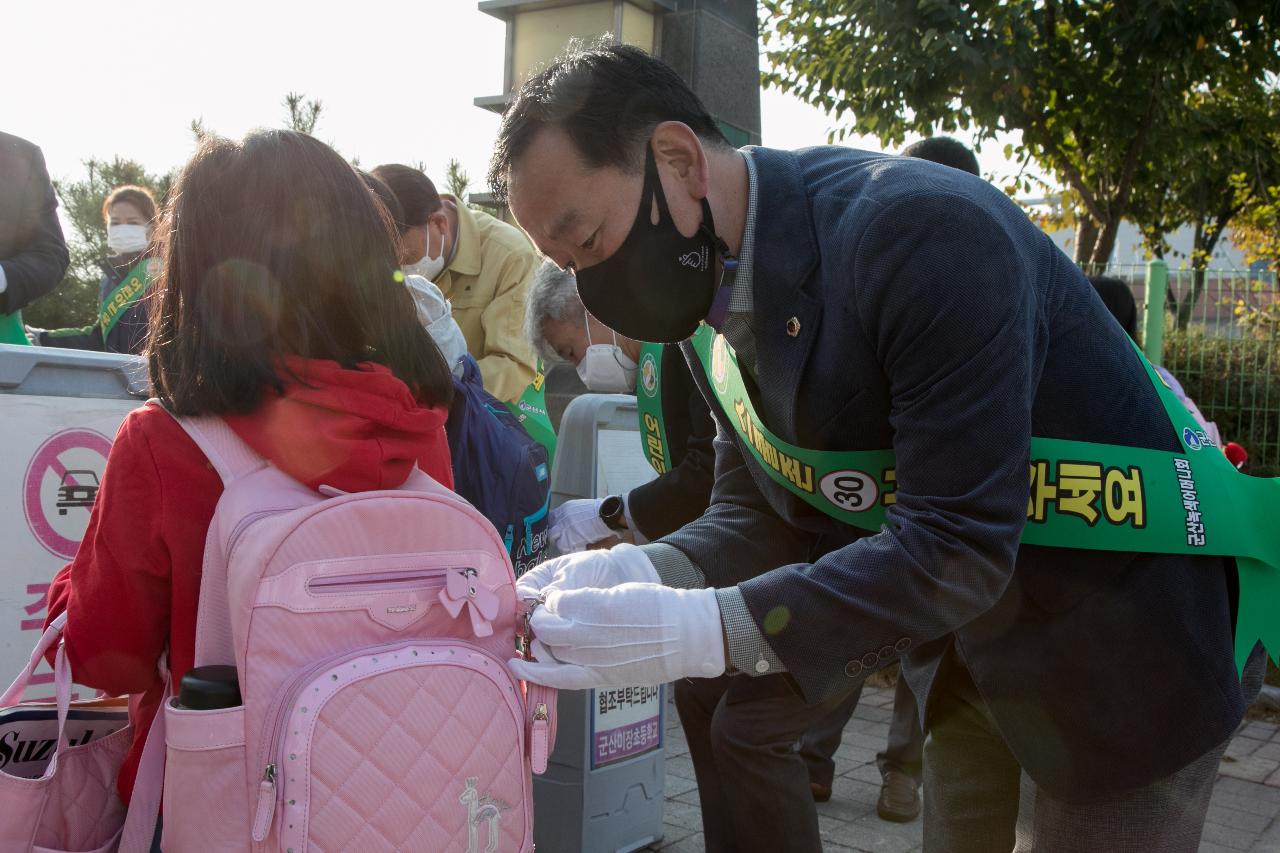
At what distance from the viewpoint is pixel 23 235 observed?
14.4 feet

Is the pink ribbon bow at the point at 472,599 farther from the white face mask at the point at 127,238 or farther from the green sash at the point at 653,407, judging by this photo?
the white face mask at the point at 127,238

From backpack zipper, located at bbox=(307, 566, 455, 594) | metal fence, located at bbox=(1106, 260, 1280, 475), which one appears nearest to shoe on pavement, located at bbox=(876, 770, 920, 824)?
backpack zipper, located at bbox=(307, 566, 455, 594)

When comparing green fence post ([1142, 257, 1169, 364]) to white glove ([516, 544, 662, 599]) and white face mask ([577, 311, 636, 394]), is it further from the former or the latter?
white glove ([516, 544, 662, 599])

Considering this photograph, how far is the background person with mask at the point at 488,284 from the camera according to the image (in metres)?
4.16

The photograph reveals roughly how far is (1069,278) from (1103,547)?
40 cm

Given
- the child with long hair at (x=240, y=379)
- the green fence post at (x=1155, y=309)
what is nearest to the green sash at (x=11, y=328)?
the child with long hair at (x=240, y=379)

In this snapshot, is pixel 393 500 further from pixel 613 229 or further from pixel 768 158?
pixel 768 158

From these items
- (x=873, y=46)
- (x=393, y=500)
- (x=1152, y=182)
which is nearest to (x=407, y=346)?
(x=393, y=500)

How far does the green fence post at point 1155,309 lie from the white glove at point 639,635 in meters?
5.85

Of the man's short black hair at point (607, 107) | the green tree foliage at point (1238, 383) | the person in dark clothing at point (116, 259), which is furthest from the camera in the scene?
the green tree foliage at point (1238, 383)

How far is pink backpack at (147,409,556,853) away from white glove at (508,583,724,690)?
0.15 metres

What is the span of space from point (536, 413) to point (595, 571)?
240 cm

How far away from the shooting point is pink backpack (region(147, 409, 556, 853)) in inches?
56.3

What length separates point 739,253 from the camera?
5.67 ft
